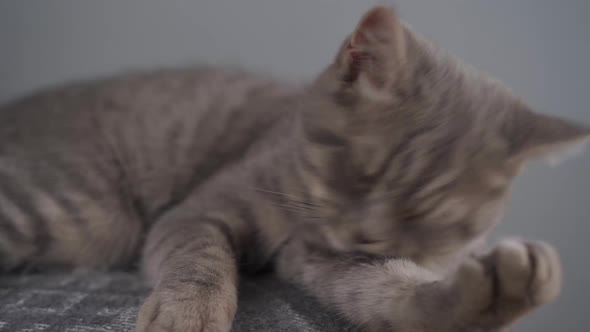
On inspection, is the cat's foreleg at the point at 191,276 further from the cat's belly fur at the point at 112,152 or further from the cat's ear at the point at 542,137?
the cat's ear at the point at 542,137

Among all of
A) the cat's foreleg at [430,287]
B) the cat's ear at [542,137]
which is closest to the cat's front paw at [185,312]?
the cat's foreleg at [430,287]

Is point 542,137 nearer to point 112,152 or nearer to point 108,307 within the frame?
point 108,307

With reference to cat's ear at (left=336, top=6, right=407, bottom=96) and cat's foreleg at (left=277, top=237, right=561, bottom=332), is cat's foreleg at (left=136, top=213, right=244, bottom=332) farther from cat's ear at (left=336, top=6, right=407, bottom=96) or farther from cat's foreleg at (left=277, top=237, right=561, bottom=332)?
cat's ear at (left=336, top=6, right=407, bottom=96)

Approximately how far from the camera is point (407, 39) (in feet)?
3.12

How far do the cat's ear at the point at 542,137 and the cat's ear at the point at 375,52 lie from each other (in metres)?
0.23

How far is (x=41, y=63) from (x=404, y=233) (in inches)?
66.3

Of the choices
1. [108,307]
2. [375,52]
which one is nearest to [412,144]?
[375,52]

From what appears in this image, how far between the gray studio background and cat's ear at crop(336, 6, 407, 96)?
662 millimetres

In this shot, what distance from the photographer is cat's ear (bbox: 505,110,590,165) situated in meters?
0.87

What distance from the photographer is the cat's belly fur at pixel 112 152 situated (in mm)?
1294

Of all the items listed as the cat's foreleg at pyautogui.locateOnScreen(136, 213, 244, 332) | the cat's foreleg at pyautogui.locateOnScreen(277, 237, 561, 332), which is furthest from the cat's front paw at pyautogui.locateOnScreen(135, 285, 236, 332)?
the cat's foreleg at pyautogui.locateOnScreen(277, 237, 561, 332)

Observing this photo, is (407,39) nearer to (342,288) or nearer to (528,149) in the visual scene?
(528,149)

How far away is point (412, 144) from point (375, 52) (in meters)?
0.18

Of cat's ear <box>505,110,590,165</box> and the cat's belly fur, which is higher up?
cat's ear <box>505,110,590,165</box>
